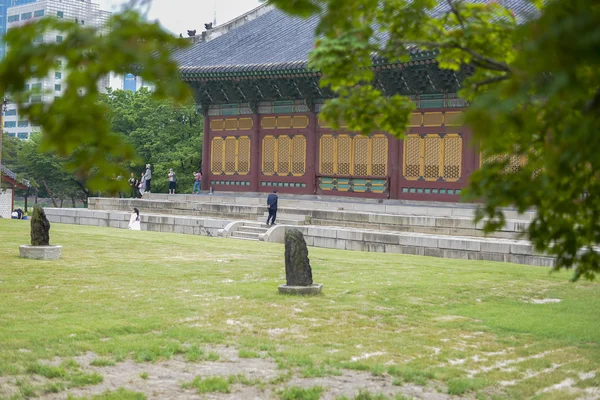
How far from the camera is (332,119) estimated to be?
604 centimetres

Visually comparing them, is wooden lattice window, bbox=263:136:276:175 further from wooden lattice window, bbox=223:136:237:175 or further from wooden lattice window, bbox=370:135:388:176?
wooden lattice window, bbox=370:135:388:176

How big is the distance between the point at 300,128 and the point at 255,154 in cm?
257

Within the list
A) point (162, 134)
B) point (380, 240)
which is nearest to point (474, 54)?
point (380, 240)

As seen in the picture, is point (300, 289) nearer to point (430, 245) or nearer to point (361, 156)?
point (430, 245)

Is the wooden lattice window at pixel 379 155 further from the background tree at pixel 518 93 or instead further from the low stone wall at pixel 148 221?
the background tree at pixel 518 93

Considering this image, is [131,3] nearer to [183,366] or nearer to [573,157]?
[573,157]

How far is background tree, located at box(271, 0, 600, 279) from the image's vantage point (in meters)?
3.24

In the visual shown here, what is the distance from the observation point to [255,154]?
3447 centimetres

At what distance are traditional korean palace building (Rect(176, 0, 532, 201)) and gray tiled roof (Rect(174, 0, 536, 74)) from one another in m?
0.06

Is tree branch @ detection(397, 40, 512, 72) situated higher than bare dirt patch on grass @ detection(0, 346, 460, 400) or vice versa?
tree branch @ detection(397, 40, 512, 72)

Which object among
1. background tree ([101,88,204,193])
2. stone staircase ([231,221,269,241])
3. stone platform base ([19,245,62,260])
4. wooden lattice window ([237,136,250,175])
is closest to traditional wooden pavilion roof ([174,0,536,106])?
wooden lattice window ([237,136,250,175])

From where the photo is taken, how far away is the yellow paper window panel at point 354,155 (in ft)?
102

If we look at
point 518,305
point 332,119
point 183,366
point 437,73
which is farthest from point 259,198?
point 332,119

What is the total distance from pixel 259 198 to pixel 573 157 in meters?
29.4
